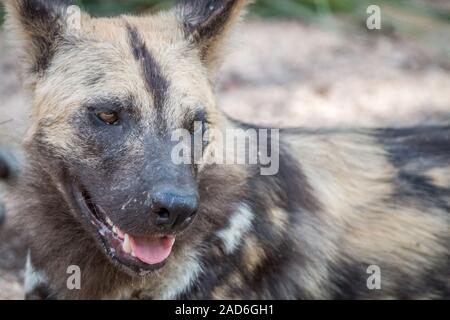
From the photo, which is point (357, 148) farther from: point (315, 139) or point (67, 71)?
point (67, 71)

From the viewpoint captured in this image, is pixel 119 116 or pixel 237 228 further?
pixel 237 228

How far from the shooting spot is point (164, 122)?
4355 mm

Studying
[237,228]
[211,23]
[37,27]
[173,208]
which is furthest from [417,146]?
[37,27]

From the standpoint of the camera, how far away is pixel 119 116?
4.32 m

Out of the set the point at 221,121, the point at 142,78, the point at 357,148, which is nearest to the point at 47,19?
the point at 142,78

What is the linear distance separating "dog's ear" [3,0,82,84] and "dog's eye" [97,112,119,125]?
16.6 inches

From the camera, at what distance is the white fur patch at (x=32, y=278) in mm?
4851

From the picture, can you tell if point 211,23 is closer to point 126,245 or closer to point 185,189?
point 185,189

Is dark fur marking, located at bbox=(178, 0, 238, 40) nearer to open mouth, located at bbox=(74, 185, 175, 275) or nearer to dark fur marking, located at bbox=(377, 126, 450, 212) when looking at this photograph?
open mouth, located at bbox=(74, 185, 175, 275)

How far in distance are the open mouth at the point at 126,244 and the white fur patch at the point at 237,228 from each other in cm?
37

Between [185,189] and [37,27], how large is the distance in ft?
3.46

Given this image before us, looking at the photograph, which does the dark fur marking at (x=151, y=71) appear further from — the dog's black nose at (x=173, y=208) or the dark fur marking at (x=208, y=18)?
the dog's black nose at (x=173, y=208)

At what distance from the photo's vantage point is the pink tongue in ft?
14.2
